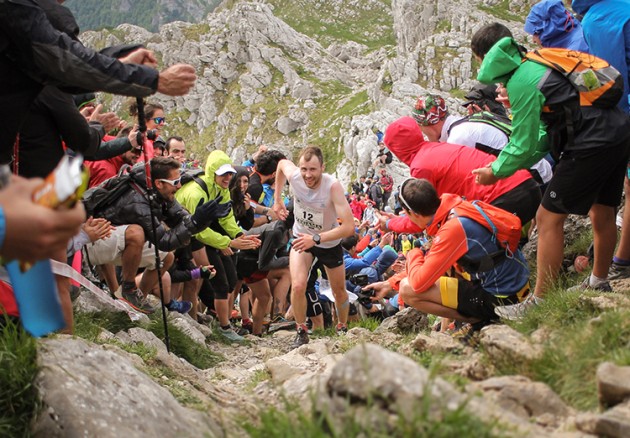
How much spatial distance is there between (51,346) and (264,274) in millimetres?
7752

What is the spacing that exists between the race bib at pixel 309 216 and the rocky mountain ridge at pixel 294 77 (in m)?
68.7

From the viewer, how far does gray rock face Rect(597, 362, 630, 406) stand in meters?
3.00

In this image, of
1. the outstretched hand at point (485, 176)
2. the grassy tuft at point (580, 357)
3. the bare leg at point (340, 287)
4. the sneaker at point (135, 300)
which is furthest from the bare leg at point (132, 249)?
the grassy tuft at point (580, 357)

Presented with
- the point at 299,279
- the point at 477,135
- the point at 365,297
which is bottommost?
the point at 365,297

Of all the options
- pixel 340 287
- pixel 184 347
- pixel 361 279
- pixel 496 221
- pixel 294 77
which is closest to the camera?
pixel 496 221

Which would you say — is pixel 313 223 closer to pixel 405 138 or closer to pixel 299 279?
pixel 299 279

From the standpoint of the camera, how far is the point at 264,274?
1170cm

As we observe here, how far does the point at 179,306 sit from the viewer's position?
9.90m

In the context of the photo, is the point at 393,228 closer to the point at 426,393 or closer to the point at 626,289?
the point at 626,289

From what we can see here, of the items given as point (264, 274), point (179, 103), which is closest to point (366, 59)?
point (179, 103)

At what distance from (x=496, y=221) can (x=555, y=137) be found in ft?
3.12

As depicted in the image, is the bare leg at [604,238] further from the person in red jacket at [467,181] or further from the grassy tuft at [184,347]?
the grassy tuft at [184,347]

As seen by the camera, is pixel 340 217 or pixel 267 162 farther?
pixel 267 162

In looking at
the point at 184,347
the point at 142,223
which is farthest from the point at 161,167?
the point at 184,347
